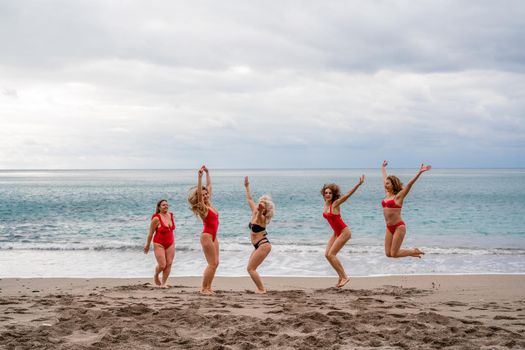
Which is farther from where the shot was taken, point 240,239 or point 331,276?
point 240,239

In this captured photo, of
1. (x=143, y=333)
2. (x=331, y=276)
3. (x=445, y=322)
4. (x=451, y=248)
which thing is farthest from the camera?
(x=451, y=248)

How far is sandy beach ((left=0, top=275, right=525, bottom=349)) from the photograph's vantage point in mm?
6027

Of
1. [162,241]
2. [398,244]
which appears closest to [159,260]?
[162,241]

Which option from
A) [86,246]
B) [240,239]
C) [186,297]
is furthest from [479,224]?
[186,297]

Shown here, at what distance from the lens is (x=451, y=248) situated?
1909cm

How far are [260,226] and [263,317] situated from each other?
2.50 m

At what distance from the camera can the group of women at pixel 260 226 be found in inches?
375

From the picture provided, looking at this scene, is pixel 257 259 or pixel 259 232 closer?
pixel 257 259

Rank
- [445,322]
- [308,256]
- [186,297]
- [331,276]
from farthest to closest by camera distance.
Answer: [308,256] → [331,276] → [186,297] → [445,322]

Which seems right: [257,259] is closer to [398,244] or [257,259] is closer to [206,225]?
[206,225]

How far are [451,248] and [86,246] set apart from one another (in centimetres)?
1360

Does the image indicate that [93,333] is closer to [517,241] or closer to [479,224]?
[517,241]

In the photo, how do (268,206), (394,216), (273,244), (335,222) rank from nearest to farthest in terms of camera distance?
(268,206)
(394,216)
(335,222)
(273,244)

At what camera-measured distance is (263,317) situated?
7.33 m
